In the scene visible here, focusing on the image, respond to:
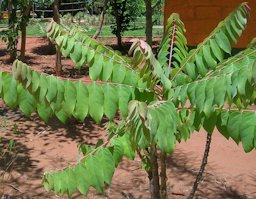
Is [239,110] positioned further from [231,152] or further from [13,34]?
[13,34]

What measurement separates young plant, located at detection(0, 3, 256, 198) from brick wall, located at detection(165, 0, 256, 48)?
4.50m

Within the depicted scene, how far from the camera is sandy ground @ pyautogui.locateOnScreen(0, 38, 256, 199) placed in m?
4.01

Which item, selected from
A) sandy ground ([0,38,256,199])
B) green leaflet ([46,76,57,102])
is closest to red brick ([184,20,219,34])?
sandy ground ([0,38,256,199])

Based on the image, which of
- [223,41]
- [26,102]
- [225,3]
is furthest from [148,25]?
[26,102]

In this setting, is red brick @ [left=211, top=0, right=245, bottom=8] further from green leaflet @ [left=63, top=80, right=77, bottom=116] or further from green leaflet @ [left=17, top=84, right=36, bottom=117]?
green leaflet @ [left=17, top=84, right=36, bottom=117]

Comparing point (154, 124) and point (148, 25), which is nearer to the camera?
point (154, 124)

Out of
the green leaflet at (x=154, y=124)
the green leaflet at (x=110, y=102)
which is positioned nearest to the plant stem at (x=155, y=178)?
the green leaflet at (x=110, y=102)

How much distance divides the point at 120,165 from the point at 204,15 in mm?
3067

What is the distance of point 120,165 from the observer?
461 cm

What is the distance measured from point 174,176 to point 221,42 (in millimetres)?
2574

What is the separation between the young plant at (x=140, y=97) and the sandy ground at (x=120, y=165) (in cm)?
206

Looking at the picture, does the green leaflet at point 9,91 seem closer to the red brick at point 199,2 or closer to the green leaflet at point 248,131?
the green leaflet at point 248,131

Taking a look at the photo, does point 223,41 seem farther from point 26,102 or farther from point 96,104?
point 26,102

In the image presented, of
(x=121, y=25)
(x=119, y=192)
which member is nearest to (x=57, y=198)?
(x=119, y=192)
